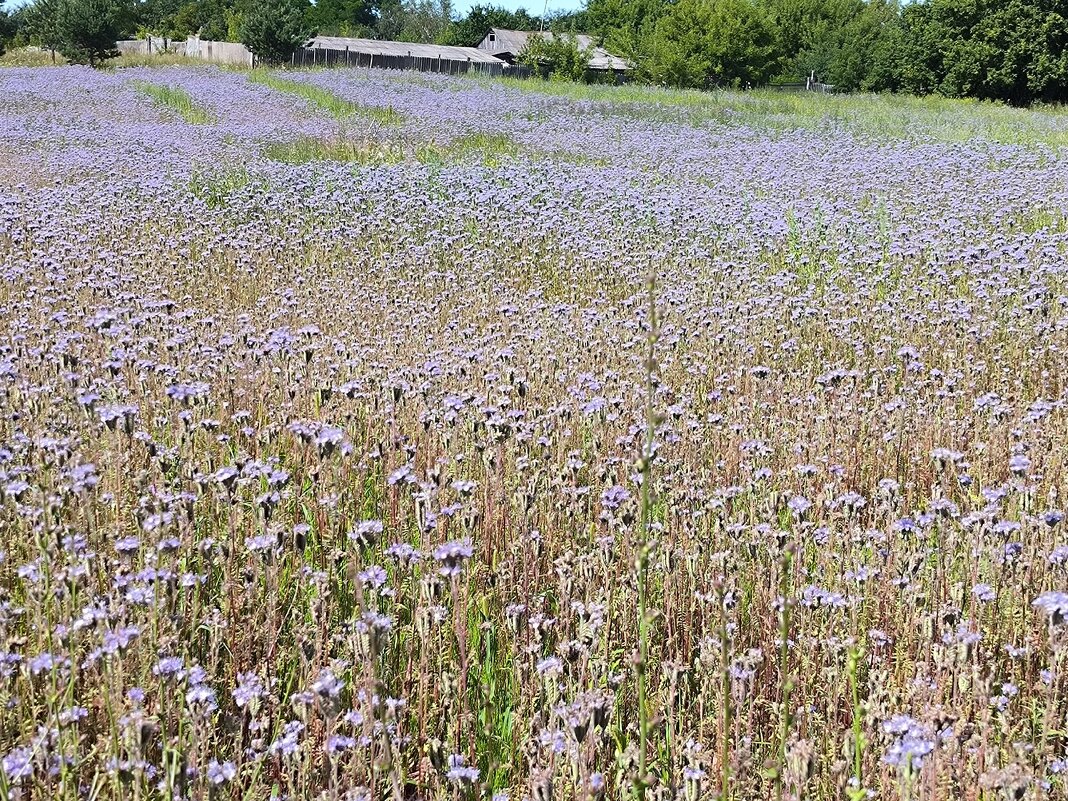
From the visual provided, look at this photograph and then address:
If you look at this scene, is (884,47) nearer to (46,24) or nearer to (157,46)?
(157,46)

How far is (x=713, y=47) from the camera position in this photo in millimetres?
37062

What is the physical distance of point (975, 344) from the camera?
16.0 ft

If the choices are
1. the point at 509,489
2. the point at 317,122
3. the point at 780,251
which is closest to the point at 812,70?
the point at 317,122

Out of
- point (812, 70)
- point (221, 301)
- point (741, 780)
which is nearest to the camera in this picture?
point (741, 780)

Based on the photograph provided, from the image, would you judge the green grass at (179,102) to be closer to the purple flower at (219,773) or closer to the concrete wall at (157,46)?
the purple flower at (219,773)

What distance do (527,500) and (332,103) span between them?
1822 cm

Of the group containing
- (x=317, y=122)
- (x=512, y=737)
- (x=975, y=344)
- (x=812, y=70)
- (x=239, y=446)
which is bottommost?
(x=512, y=737)

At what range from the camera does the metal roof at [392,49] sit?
175 ft

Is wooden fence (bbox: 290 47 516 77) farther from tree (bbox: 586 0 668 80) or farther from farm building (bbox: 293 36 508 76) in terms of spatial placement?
tree (bbox: 586 0 668 80)

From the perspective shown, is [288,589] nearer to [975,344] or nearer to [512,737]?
[512,737]

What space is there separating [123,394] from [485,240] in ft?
14.0

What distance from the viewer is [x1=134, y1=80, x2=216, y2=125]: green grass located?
1606 centimetres

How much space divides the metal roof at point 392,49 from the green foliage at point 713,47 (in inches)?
752

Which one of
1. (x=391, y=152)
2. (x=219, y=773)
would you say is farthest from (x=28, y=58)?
(x=219, y=773)
